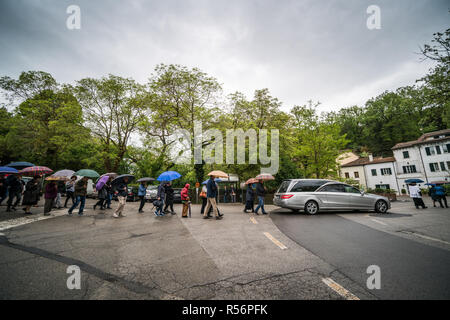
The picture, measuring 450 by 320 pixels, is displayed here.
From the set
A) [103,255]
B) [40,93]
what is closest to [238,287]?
[103,255]

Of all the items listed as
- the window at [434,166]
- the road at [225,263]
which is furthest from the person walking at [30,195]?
the window at [434,166]

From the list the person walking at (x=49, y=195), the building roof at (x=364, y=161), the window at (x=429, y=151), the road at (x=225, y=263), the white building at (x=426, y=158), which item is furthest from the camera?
the building roof at (x=364, y=161)

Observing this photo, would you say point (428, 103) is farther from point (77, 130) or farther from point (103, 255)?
point (77, 130)

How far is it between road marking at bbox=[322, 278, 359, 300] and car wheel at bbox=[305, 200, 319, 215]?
24.7 ft

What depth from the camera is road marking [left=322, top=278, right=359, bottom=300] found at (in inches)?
96.8

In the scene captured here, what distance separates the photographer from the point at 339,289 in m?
2.63

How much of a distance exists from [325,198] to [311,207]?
0.99 m

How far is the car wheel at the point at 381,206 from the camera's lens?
10.1m

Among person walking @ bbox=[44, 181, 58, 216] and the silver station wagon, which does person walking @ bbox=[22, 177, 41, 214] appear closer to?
person walking @ bbox=[44, 181, 58, 216]

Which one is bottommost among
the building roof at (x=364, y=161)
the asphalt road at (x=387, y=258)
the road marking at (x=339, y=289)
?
the road marking at (x=339, y=289)

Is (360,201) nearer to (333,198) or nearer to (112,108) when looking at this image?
(333,198)

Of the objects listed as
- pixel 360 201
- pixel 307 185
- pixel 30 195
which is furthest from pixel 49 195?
pixel 360 201

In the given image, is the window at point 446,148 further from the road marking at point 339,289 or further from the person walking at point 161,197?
the person walking at point 161,197
